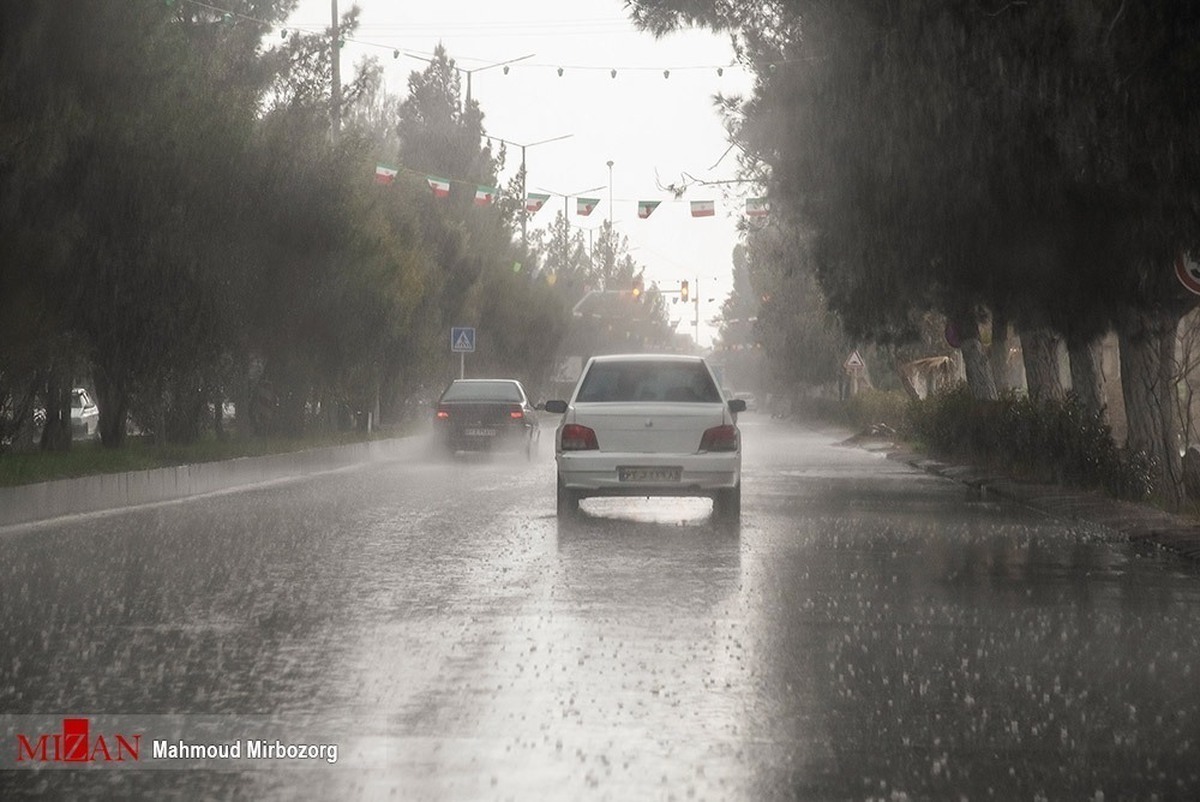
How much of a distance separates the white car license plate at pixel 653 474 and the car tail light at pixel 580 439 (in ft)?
1.49

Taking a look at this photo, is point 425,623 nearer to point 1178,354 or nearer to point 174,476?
point 174,476

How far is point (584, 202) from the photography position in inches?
1903

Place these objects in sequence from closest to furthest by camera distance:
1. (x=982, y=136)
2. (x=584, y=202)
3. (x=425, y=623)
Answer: (x=425, y=623), (x=982, y=136), (x=584, y=202)

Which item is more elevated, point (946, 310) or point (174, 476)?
point (946, 310)

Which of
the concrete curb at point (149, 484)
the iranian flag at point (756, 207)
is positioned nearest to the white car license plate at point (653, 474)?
the concrete curb at point (149, 484)

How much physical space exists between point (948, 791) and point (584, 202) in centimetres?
4242

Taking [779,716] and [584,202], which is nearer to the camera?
[779,716]

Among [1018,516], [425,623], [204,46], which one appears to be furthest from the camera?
[204,46]

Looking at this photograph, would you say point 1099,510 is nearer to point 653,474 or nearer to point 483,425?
point 653,474

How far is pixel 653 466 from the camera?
717 inches

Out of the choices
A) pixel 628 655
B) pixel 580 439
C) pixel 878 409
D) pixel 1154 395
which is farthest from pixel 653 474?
pixel 878 409

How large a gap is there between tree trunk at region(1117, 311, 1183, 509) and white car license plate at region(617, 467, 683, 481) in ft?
20.4

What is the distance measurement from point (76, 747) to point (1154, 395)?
1758cm

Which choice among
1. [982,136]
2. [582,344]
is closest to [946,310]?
[982,136]
